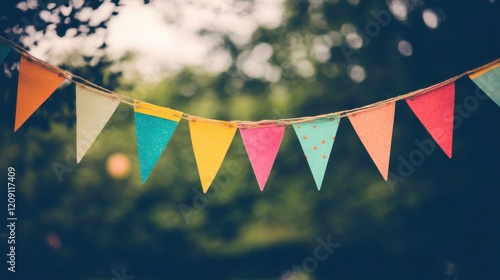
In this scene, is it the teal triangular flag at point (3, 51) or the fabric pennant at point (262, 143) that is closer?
the teal triangular flag at point (3, 51)

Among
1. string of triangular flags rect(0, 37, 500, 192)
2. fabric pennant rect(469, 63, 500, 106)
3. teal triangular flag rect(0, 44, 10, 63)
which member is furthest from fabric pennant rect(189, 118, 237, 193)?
fabric pennant rect(469, 63, 500, 106)

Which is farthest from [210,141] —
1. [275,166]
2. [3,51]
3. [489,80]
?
[275,166]

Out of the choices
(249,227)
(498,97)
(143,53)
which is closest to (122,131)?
(143,53)

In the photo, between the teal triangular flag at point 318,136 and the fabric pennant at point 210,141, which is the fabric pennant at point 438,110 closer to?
the teal triangular flag at point 318,136

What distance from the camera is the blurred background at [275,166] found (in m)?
4.38

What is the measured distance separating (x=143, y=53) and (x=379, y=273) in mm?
3927

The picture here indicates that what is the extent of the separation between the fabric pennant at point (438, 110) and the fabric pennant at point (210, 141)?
32.5 inches

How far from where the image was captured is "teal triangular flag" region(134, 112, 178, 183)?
1868 mm

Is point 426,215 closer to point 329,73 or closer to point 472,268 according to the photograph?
point 472,268

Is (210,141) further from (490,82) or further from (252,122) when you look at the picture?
(490,82)

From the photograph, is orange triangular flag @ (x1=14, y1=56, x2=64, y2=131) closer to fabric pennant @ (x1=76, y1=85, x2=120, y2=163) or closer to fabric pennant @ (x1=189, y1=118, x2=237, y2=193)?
fabric pennant @ (x1=76, y1=85, x2=120, y2=163)

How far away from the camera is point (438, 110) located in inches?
75.8

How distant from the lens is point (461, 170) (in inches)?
183

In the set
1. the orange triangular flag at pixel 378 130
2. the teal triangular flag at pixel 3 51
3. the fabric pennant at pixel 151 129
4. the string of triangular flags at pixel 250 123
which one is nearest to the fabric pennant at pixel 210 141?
the string of triangular flags at pixel 250 123
